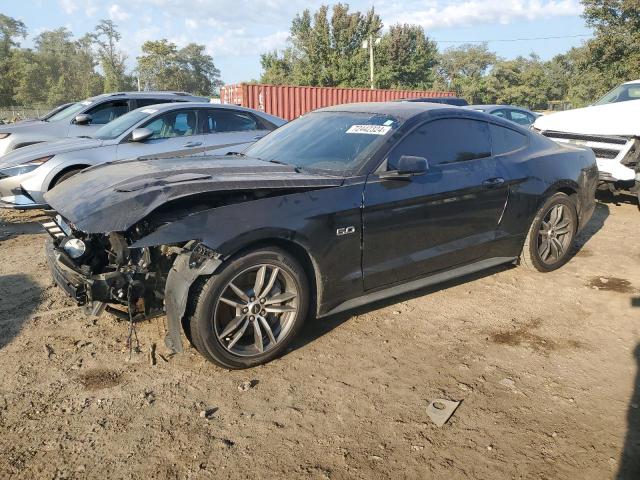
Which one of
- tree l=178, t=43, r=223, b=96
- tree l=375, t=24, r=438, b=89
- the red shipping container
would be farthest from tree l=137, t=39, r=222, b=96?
the red shipping container

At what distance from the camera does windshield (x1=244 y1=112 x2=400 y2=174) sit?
3521mm

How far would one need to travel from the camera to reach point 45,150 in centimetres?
662

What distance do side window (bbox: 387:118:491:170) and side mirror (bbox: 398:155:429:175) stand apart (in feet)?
0.47

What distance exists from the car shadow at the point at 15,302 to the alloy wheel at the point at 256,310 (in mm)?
1642

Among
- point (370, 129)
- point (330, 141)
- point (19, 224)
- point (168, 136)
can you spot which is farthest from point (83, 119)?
point (370, 129)

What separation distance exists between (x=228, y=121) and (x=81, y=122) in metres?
3.01

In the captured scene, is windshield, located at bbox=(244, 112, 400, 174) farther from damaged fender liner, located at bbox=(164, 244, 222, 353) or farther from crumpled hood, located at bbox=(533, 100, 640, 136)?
crumpled hood, located at bbox=(533, 100, 640, 136)

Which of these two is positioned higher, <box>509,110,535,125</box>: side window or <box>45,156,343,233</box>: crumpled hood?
<box>509,110,535,125</box>: side window

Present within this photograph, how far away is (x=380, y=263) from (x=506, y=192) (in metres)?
1.45

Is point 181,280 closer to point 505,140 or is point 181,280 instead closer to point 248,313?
point 248,313

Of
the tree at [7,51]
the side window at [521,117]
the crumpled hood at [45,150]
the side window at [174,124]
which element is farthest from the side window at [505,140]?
the tree at [7,51]

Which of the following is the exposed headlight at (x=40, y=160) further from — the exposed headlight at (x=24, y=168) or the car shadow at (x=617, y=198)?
the car shadow at (x=617, y=198)

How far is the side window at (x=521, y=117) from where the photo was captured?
473 inches

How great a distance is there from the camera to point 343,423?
2621mm
